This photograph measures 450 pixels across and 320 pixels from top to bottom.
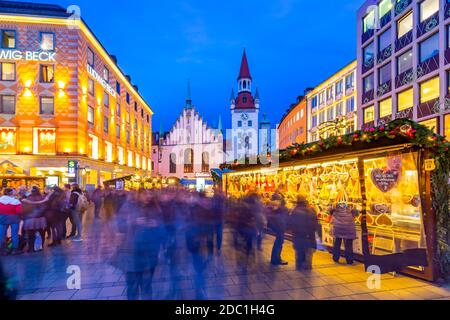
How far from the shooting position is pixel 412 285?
18.1ft

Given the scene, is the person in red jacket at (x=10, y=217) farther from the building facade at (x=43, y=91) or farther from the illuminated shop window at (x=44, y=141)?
the illuminated shop window at (x=44, y=141)

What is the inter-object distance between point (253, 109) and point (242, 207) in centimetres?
5792

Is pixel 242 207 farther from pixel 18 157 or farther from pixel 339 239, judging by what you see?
pixel 18 157

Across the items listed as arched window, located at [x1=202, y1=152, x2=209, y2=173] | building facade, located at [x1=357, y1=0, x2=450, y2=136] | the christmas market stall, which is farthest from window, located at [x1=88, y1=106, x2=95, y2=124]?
arched window, located at [x1=202, y1=152, x2=209, y2=173]

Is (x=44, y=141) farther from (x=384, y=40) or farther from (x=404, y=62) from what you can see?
(x=384, y=40)

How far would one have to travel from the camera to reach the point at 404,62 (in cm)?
2277

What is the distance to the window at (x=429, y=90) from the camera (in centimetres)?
1959

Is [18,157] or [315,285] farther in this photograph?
[18,157]

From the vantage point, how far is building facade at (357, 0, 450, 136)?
62.0 feet

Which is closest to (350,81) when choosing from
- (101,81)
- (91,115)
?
(101,81)

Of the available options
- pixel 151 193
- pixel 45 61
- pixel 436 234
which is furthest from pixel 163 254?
pixel 45 61

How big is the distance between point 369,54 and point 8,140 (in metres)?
34.8
